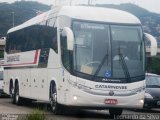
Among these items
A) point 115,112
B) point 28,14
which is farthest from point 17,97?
point 28,14

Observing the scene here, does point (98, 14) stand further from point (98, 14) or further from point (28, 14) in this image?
point (28, 14)

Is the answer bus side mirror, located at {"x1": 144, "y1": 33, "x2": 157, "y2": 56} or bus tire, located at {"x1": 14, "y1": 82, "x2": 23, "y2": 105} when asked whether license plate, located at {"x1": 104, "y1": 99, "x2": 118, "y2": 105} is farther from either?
bus tire, located at {"x1": 14, "y1": 82, "x2": 23, "y2": 105}

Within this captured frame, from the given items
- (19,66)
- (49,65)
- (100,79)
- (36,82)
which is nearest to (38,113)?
(100,79)

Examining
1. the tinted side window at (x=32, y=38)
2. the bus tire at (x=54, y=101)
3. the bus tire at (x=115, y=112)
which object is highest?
the tinted side window at (x=32, y=38)

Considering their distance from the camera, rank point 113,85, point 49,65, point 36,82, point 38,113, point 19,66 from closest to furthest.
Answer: point 38,113, point 113,85, point 49,65, point 36,82, point 19,66

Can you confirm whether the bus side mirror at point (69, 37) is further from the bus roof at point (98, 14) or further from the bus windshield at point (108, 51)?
the bus roof at point (98, 14)

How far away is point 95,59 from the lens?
17.2 metres

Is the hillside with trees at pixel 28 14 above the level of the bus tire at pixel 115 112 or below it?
below

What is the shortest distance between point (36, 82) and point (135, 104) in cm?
585

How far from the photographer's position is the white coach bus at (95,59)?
1698 cm

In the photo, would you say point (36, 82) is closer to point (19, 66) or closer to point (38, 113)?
point (19, 66)

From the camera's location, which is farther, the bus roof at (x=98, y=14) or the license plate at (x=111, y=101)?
the bus roof at (x=98, y=14)

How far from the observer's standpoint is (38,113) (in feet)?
37.1

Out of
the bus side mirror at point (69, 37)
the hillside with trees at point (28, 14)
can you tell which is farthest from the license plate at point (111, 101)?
the hillside with trees at point (28, 14)
